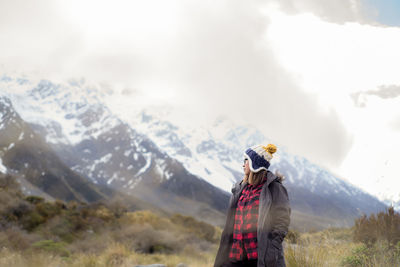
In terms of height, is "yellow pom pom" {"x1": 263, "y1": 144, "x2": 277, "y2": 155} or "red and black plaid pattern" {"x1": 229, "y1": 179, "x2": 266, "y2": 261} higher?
"yellow pom pom" {"x1": 263, "y1": 144, "x2": 277, "y2": 155}

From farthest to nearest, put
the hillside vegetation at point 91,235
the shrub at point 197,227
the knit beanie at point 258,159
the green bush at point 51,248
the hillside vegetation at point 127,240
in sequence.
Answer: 1. the shrub at point 197,227
2. the green bush at point 51,248
3. the hillside vegetation at point 91,235
4. the hillside vegetation at point 127,240
5. the knit beanie at point 258,159

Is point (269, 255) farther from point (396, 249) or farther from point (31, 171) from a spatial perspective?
point (31, 171)

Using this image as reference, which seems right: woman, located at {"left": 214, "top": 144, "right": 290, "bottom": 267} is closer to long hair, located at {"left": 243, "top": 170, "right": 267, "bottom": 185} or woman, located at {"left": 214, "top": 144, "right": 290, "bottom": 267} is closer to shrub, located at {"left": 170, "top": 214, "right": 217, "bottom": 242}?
long hair, located at {"left": 243, "top": 170, "right": 267, "bottom": 185}

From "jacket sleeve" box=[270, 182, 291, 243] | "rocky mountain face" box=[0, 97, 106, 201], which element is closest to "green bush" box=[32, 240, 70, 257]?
"jacket sleeve" box=[270, 182, 291, 243]

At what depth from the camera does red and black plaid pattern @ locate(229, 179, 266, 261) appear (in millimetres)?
3980

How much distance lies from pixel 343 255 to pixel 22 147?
593ft

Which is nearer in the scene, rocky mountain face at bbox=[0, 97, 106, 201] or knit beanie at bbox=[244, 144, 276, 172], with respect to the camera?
knit beanie at bbox=[244, 144, 276, 172]

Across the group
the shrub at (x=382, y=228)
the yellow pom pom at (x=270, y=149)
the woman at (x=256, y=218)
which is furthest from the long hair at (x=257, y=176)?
the shrub at (x=382, y=228)

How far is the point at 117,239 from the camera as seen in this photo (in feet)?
58.3

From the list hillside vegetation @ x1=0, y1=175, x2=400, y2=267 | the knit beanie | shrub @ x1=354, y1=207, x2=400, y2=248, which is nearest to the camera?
the knit beanie

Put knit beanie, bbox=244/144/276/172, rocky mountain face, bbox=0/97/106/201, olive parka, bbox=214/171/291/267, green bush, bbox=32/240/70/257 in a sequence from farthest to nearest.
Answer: rocky mountain face, bbox=0/97/106/201 < green bush, bbox=32/240/70/257 < knit beanie, bbox=244/144/276/172 < olive parka, bbox=214/171/291/267

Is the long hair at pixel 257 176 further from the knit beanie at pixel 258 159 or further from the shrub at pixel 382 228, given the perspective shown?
the shrub at pixel 382 228

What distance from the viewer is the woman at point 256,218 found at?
12.1ft

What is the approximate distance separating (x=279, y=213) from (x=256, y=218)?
37cm
